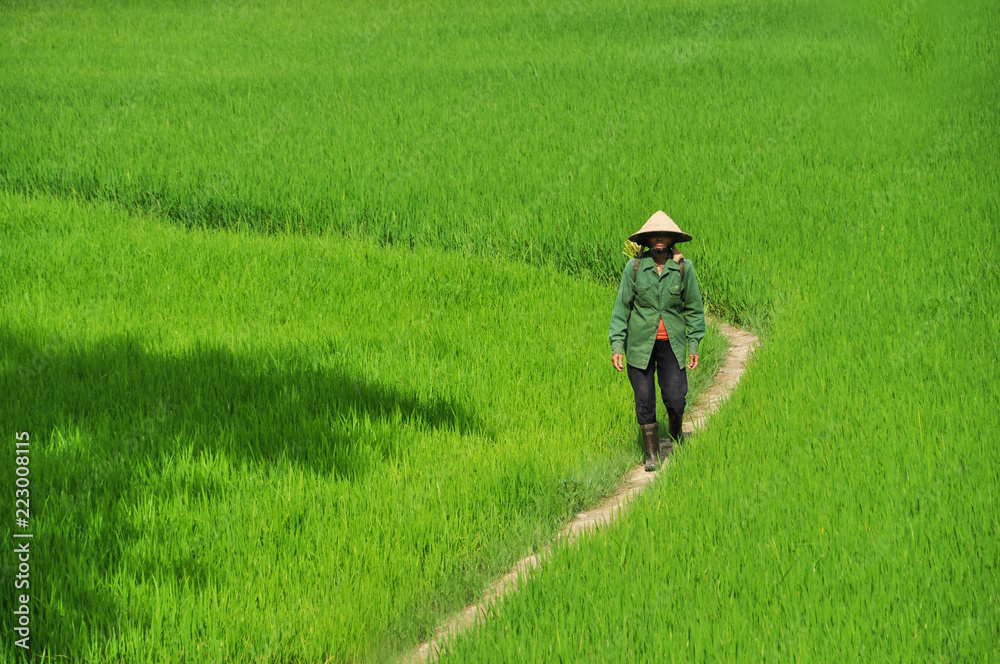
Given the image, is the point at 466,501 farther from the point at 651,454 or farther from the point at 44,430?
the point at 44,430

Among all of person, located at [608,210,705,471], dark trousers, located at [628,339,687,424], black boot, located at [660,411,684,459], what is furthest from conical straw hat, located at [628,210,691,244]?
black boot, located at [660,411,684,459]

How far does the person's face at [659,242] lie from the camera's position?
15.9 ft

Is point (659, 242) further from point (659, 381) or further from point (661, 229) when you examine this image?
point (659, 381)

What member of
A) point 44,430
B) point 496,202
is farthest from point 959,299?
point 44,430

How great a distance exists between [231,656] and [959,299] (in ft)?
17.0

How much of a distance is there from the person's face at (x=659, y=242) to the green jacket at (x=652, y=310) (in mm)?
78

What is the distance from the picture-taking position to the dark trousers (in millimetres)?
4941

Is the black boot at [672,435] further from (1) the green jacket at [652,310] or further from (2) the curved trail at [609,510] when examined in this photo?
(1) the green jacket at [652,310]

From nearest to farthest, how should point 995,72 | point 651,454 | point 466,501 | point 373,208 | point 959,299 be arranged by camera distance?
point 466,501, point 651,454, point 959,299, point 373,208, point 995,72

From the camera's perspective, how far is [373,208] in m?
9.63

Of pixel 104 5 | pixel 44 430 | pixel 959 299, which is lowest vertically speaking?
pixel 44 430

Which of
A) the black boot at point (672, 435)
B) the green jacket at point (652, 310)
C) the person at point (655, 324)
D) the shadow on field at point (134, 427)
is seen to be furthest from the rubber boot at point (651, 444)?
the shadow on field at point (134, 427)

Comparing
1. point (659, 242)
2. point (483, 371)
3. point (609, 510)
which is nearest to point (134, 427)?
point (483, 371)

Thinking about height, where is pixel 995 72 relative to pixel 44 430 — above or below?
above
